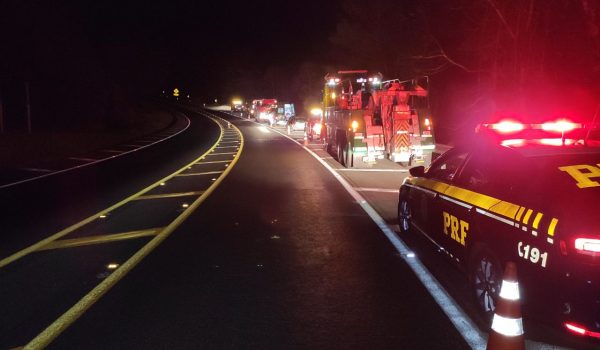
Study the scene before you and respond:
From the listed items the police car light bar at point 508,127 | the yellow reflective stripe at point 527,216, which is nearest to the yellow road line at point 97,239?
the police car light bar at point 508,127

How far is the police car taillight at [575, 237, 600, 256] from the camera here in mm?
3949

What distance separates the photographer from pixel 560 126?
5.71 m

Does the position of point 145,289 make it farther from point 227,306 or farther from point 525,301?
point 525,301

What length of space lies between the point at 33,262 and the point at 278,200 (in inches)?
219

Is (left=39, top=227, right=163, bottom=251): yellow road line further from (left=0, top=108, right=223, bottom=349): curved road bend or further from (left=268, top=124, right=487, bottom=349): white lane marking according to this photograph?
(left=268, top=124, right=487, bottom=349): white lane marking

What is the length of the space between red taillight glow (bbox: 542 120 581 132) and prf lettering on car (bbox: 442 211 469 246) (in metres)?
1.32

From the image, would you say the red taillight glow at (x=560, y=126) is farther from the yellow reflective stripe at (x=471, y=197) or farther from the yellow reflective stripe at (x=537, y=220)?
the yellow reflective stripe at (x=537, y=220)

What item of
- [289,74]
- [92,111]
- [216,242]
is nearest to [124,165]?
[216,242]

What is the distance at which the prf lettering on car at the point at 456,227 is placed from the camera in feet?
18.3

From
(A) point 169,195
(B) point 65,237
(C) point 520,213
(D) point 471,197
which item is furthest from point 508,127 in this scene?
(A) point 169,195

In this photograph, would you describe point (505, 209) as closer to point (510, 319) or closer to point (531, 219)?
Answer: point (531, 219)

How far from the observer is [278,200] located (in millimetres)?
11836

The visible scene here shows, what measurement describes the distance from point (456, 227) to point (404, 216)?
2378 mm

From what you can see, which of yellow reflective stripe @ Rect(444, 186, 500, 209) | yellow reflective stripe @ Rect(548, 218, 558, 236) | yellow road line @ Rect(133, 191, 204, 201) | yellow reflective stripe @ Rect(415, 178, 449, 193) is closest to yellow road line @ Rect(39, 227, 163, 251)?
yellow road line @ Rect(133, 191, 204, 201)
